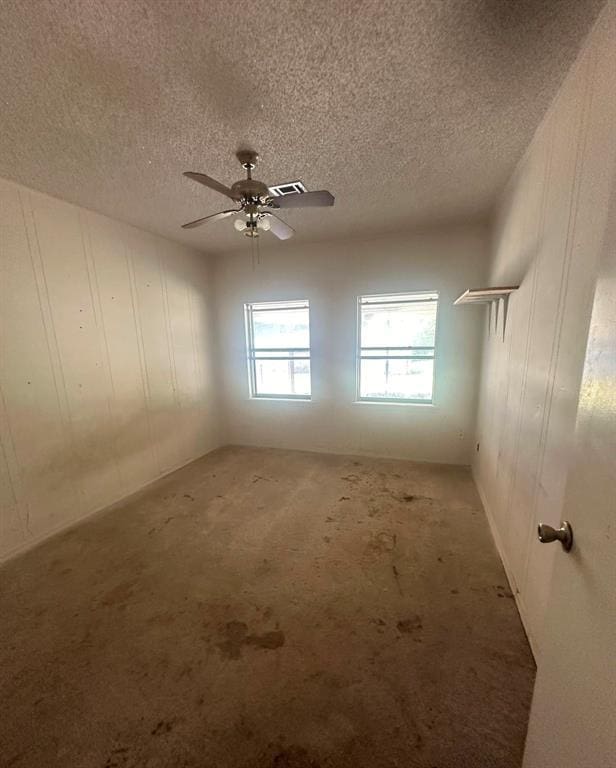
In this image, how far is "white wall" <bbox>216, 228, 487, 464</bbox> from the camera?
331cm

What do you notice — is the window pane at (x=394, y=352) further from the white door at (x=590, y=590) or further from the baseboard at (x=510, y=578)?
the white door at (x=590, y=590)

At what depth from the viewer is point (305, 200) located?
1.81 m

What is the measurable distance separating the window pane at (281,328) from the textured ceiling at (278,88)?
1909 millimetres

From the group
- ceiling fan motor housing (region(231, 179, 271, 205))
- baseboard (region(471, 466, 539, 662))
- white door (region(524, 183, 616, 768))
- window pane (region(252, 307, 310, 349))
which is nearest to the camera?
white door (region(524, 183, 616, 768))

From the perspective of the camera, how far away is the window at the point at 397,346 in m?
3.53

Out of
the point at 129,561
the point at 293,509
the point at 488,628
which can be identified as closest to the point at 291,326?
the point at 293,509

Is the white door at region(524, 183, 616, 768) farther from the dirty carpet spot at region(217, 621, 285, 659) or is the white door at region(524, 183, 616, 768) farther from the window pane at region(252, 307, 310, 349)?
the window pane at region(252, 307, 310, 349)

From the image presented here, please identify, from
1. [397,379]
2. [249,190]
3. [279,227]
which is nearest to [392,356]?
[397,379]

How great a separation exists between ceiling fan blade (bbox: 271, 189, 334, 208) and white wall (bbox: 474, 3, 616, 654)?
1149 millimetres

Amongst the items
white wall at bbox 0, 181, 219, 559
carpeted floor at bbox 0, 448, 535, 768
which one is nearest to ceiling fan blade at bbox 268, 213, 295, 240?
white wall at bbox 0, 181, 219, 559

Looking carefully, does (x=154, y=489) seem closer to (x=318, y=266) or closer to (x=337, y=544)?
(x=337, y=544)

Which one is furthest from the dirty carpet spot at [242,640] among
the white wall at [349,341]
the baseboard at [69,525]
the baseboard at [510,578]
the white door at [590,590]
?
the white wall at [349,341]

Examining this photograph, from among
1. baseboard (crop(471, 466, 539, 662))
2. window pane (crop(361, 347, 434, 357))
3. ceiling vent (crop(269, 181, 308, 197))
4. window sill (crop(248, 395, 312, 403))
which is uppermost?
ceiling vent (crop(269, 181, 308, 197))

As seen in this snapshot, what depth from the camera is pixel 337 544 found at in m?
2.20
